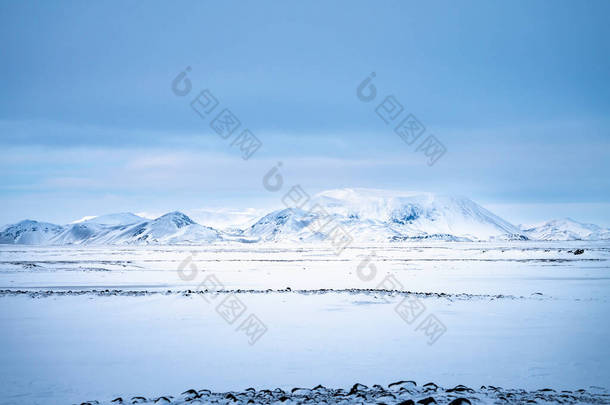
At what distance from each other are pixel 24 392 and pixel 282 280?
2131 cm

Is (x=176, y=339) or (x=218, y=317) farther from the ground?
(x=218, y=317)

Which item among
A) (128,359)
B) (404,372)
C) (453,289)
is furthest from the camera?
(453,289)

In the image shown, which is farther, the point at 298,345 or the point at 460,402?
the point at 298,345

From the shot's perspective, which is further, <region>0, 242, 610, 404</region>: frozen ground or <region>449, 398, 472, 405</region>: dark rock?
<region>0, 242, 610, 404</region>: frozen ground

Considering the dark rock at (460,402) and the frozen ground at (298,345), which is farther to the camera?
the frozen ground at (298,345)

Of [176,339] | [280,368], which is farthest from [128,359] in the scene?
[280,368]

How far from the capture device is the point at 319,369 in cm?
985

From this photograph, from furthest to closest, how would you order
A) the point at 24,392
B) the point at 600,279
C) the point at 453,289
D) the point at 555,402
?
the point at 600,279, the point at 453,289, the point at 24,392, the point at 555,402

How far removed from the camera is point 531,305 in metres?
17.5

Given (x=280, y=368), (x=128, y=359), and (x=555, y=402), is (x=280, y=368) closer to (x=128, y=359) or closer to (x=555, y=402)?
(x=128, y=359)

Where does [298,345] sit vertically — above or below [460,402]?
below

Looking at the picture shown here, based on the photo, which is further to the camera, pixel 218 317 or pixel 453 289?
pixel 453 289

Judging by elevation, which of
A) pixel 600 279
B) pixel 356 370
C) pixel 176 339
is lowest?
pixel 176 339

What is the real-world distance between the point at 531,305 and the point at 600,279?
13.9 metres
